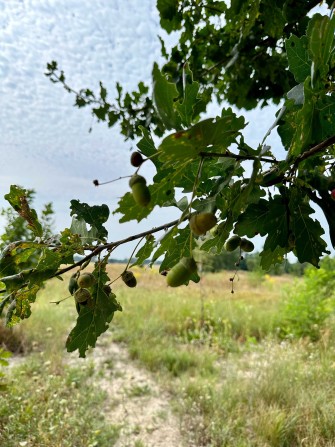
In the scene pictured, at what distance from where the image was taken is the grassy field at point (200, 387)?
8.11ft

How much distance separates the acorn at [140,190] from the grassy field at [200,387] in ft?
7.34

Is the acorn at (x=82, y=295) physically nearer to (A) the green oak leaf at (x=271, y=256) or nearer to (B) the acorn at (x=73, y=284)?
(B) the acorn at (x=73, y=284)

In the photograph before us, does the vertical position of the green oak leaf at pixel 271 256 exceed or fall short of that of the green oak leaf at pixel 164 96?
it falls short

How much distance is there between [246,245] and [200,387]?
8.57 ft

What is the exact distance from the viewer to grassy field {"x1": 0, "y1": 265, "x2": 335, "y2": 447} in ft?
8.11

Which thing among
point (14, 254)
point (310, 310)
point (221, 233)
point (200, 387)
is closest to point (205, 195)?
point (221, 233)

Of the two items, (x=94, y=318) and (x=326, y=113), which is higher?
(x=326, y=113)

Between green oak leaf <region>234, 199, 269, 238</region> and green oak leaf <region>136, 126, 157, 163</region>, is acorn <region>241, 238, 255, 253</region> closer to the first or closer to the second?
green oak leaf <region>234, 199, 269, 238</region>

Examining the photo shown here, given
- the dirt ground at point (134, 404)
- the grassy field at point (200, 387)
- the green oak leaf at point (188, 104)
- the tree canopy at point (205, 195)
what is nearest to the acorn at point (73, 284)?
the tree canopy at point (205, 195)

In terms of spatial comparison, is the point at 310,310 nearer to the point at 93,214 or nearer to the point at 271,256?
the point at 271,256

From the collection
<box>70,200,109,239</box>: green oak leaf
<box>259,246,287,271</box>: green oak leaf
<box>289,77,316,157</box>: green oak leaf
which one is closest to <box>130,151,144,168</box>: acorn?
<box>289,77,316,157</box>: green oak leaf

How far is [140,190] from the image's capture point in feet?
1.77

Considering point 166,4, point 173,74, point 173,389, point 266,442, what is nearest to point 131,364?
point 173,389

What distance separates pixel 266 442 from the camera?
2.41 metres
